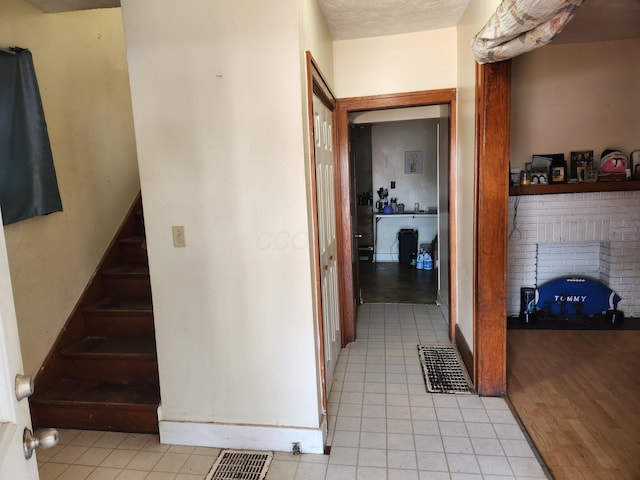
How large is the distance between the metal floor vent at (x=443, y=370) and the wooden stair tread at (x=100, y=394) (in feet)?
5.90

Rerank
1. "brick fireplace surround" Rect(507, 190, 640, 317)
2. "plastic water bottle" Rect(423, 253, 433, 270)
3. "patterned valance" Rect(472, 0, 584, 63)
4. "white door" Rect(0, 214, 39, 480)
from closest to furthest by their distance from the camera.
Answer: "white door" Rect(0, 214, 39, 480) → "patterned valance" Rect(472, 0, 584, 63) → "brick fireplace surround" Rect(507, 190, 640, 317) → "plastic water bottle" Rect(423, 253, 433, 270)

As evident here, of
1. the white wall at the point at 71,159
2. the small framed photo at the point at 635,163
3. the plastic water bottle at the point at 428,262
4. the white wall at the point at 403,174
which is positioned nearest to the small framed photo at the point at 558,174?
the small framed photo at the point at 635,163

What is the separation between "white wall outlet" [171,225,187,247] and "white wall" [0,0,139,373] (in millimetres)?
1071

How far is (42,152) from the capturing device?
2.51 m

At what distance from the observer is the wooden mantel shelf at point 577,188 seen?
3604mm

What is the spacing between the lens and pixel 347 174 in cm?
342

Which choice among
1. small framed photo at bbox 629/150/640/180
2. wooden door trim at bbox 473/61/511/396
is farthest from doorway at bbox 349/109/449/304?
wooden door trim at bbox 473/61/511/396

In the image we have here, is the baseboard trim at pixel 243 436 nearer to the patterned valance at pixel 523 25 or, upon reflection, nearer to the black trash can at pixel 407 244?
the patterned valance at pixel 523 25

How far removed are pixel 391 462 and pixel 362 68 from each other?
2824mm

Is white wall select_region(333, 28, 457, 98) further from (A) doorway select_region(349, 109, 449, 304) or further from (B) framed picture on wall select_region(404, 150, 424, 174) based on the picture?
(B) framed picture on wall select_region(404, 150, 424, 174)

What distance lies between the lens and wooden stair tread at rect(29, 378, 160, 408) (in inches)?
94.2

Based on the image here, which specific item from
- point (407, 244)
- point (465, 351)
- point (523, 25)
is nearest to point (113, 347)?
point (465, 351)

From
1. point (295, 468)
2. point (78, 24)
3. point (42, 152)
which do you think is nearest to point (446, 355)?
point (295, 468)

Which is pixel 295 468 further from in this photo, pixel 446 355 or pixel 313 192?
pixel 446 355
